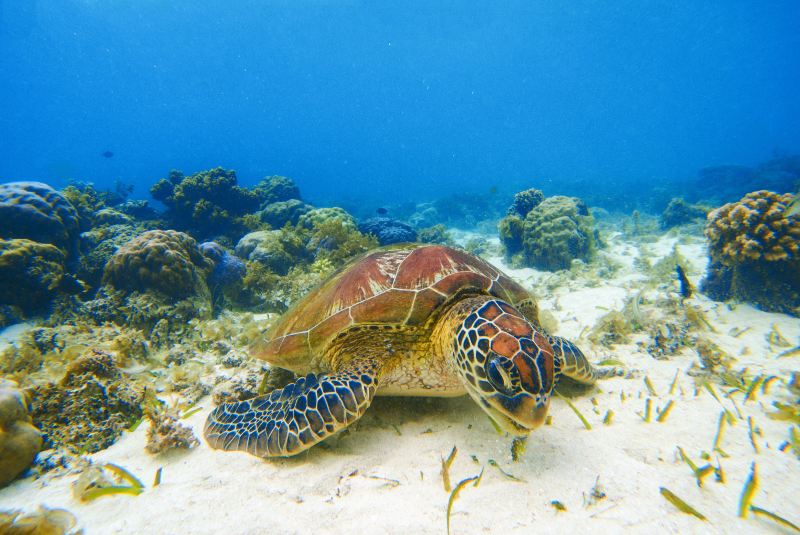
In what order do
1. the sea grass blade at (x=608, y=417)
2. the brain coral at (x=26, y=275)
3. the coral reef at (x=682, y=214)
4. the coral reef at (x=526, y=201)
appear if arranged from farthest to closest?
1. the coral reef at (x=682, y=214)
2. the coral reef at (x=526, y=201)
3. the brain coral at (x=26, y=275)
4. the sea grass blade at (x=608, y=417)

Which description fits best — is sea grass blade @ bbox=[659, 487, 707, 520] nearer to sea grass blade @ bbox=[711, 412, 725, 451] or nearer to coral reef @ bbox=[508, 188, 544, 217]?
sea grass blade @ bbox=[711, 412, 725, 451]

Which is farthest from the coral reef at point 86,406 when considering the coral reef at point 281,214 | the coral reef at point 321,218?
the coral reef at point 281,214

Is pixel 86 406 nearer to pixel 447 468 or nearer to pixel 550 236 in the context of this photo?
pixel 447 468

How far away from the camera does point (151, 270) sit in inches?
218

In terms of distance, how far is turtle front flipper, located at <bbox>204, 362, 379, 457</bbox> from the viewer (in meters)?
2.32

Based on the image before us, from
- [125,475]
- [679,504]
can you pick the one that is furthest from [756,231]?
[125,475]

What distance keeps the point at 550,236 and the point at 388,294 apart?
23.5ft

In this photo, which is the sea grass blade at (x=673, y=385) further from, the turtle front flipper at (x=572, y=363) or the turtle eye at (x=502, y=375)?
the turtle eye at (x=502, y=375)

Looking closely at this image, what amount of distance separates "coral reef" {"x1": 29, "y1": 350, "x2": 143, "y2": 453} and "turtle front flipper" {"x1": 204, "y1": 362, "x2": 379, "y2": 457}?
82 cm

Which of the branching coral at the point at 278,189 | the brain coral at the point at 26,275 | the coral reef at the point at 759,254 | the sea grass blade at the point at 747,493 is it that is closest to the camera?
the sea grass blade at the point at 747,493

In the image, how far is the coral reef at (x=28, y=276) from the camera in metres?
5.47

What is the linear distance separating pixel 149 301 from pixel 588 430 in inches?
252

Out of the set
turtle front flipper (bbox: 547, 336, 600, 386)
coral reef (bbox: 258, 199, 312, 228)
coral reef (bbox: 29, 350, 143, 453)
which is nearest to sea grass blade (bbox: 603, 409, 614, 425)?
turtle front flipper (bbox: 547, 336, 600, 386)

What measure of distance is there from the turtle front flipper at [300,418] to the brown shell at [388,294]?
0.42 metres
